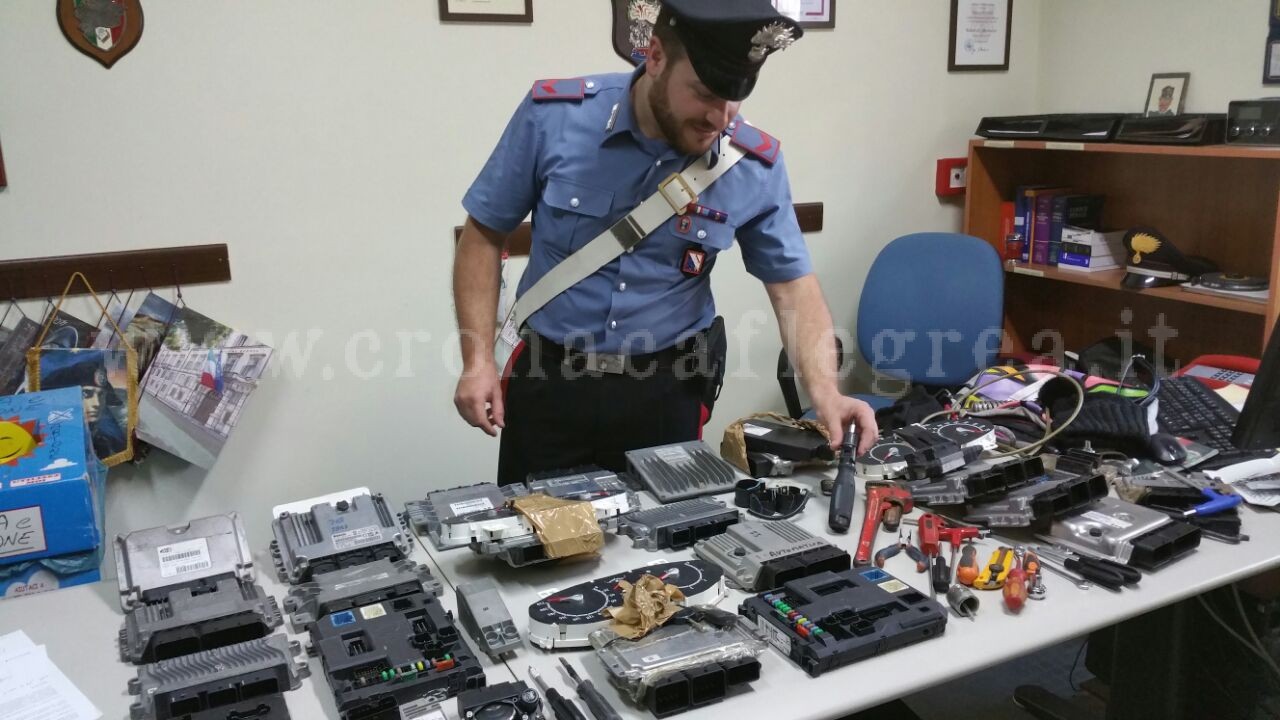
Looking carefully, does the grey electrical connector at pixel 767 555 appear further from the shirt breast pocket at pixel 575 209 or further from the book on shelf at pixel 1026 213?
the book on shelf at pixel 1026 213

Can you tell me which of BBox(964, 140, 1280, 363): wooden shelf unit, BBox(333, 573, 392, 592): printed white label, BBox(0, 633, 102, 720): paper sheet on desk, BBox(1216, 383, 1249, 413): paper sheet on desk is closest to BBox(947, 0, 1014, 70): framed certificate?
BBox(964, 140, 1280, 363): wooden shelf unit

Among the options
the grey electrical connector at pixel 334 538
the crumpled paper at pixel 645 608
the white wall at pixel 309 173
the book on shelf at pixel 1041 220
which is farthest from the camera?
the book on shelf at pixel 1041 220

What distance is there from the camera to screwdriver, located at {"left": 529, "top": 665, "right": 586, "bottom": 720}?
1.14 metres

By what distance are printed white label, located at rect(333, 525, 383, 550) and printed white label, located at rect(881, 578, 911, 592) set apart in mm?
770

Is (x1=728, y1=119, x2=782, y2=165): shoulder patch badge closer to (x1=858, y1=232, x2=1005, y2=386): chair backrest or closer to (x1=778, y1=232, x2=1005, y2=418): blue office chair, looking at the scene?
(x1=778, y1=232, x2=1005, y2=418): blue office chair

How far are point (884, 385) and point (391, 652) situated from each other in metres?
2.77

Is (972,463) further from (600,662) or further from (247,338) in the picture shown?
(247,338)

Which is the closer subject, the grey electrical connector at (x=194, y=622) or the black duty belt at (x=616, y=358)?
the grey electrical connector at (x=194, y=622)

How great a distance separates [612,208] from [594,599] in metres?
0.86

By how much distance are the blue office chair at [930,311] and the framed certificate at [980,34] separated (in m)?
0.76

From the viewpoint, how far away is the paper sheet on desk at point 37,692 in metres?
1.18

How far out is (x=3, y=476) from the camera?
67.5 inches

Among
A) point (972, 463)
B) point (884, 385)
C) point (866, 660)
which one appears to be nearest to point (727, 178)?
point (972, 463)

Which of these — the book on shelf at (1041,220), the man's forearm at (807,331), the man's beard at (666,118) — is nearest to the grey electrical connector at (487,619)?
the man's forearm at (807,331)
